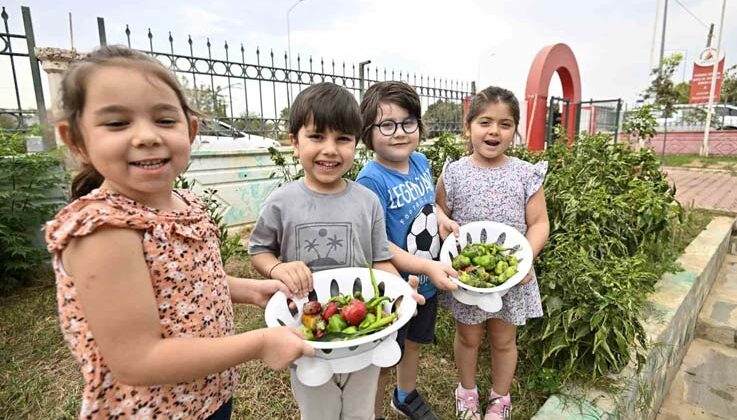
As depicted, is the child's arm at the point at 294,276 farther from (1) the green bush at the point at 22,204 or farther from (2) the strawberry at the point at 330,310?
(1) the green bush at the point at 22,204

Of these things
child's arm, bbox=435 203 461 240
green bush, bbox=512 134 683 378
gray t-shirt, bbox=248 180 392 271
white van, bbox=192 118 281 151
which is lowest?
green bush, bbox=512 134 683 378

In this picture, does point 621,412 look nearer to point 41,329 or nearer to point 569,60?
point 41,329

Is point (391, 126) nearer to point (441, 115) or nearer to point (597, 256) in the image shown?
point (597, 256)

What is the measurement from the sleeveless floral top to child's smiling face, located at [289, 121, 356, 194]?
0.40 metres

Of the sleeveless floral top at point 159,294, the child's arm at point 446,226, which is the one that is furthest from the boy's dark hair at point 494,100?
the sleeveless floral top at point 159,294

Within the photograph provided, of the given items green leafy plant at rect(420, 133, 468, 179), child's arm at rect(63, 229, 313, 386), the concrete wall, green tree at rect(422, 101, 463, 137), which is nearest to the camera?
child's arm at rect(63, 229, 313, 386)

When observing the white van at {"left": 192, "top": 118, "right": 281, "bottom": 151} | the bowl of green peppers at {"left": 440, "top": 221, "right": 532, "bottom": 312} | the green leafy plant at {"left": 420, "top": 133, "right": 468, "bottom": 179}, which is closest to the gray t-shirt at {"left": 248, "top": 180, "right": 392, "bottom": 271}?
the bowl of green peppers at {"left": 440, "top": 221, "right": 532, "bottom": 312}

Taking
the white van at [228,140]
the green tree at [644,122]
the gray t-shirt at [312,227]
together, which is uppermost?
the green tree at [644,122]

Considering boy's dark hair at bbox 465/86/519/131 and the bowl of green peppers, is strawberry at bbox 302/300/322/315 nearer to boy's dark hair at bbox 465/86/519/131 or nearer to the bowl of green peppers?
the bowl of green peppers

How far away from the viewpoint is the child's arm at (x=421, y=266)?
1575mm

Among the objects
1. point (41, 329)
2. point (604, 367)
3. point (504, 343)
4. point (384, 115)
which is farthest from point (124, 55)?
point (41, 329)

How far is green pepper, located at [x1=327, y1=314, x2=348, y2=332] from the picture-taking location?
117cm

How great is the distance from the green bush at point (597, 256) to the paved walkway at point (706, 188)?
10.4 ft

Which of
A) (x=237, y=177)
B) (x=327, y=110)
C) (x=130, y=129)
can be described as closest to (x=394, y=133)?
(x=327, y=110)
